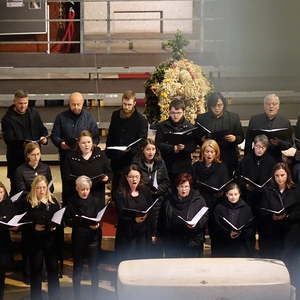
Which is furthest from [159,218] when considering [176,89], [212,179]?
[176,89]

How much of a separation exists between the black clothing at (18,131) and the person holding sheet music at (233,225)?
1721 millimetres

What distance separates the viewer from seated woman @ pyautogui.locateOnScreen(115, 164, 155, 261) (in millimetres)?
4551

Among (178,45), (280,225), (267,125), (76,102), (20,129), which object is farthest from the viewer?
(178,45)

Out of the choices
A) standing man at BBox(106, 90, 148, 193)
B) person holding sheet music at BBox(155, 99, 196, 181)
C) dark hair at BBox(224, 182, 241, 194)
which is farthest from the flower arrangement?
dark hair at BBox(224, 182, 241, 194)

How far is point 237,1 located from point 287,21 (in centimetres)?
30

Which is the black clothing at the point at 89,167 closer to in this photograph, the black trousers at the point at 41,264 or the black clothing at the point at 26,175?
the black clothing at the point at 26,175

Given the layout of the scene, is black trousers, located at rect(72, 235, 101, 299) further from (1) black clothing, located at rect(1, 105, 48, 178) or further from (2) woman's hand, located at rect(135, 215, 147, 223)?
A: (1) black clothing, located at rect(1, 105, 48, 178)

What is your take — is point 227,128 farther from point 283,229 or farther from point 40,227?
point 40,227

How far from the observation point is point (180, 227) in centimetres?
462

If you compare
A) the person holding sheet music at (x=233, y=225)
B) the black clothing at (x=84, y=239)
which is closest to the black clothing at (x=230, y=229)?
the person holding sheet music at (x=233, y=225)

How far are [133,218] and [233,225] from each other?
0.67 metres

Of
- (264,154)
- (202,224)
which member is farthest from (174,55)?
(202,224)

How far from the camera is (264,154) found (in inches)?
193

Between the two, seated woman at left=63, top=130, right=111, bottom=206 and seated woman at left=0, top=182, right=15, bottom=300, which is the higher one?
seated woman at left=63, top=130, right=111, bottom=206
